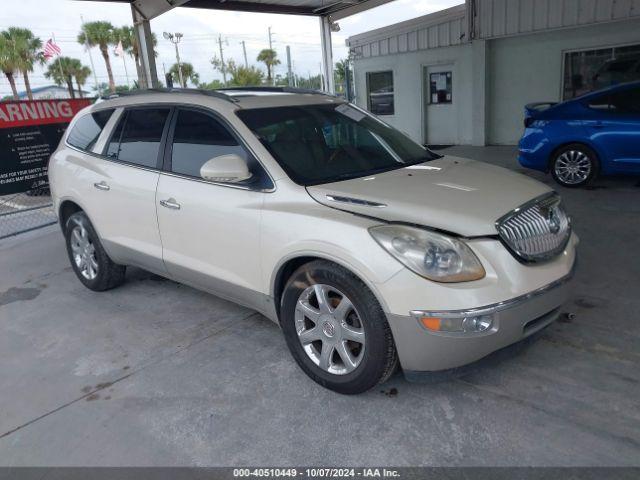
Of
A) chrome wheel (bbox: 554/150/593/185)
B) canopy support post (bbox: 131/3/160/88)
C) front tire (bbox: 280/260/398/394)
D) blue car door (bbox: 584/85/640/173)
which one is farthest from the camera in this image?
canopy support post (bbox: 131/3/160/88)

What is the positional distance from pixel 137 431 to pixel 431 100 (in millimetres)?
13247

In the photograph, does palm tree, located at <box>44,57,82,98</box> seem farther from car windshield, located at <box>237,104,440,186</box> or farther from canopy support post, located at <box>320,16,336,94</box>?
car windshield, located at <box>237,104,440,186</box>

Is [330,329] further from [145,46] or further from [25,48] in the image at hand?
[25,48]

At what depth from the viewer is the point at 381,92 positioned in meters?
15.9

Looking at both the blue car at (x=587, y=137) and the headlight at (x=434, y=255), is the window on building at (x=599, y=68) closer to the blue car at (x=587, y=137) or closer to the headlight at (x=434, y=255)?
the blue car at (x=587, y=137)

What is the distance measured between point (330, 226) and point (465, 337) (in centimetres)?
90

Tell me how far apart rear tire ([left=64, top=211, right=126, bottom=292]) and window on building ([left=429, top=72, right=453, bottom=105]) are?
11322mm

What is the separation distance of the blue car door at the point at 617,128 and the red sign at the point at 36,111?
7.17m

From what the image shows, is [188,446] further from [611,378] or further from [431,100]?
[431,100]

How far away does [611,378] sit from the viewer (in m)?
3.03

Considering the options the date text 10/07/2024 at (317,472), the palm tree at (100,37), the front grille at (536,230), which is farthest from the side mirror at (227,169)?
the palm tree at (100,37)

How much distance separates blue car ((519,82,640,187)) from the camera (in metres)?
7.14

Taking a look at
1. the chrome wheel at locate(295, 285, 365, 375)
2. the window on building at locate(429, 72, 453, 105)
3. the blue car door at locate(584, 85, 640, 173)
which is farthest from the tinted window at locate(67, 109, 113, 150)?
the window on building at locate(429, 72, 453, 105)

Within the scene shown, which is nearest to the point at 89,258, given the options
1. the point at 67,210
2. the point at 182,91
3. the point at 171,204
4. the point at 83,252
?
the point at 83,252
